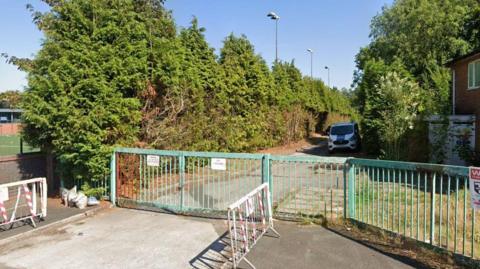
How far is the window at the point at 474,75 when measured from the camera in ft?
46.3

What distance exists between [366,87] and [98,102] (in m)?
15.8

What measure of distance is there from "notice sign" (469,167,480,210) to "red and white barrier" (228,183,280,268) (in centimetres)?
304

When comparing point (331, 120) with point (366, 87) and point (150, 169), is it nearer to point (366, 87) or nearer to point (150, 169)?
point (366, 87)

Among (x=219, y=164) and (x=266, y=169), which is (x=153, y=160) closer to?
(x=219, y=164)

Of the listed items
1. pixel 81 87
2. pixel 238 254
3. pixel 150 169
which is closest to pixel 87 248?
pixel 238 254

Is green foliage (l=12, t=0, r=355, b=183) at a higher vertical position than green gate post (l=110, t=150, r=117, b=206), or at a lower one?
higher

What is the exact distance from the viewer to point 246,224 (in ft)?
17.6

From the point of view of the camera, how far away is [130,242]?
20.5 feet

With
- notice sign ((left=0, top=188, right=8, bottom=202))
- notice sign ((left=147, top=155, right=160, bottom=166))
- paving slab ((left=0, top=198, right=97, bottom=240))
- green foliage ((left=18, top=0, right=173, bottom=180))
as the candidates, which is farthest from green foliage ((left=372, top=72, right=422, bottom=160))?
notice sign ((left=0, top=188, right=8, bottom=202))

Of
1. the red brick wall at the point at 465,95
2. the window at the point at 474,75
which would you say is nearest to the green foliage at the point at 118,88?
the red brick wall at the point at 465,95

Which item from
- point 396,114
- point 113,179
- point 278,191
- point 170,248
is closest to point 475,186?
point 170,248

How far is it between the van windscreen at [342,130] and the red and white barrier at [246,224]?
16.3 metres

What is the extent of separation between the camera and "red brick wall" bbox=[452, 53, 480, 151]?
1395 centimetres

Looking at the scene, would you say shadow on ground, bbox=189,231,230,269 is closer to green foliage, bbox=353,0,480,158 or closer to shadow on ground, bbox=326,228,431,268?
shadow on ground, bbox=326,228,431,268
